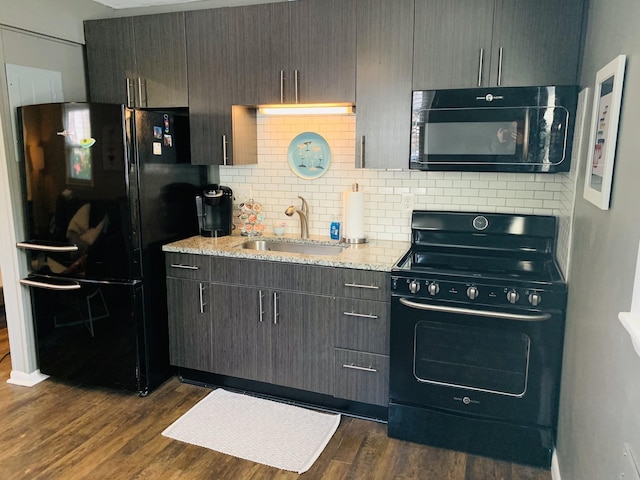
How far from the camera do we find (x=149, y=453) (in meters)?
2.50

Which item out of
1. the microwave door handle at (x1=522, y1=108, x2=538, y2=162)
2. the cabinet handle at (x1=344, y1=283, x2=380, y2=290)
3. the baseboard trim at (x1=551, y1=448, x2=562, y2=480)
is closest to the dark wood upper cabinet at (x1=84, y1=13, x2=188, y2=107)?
the cabinet handle at (x1=344, y1=283, x2=380, y2=290)

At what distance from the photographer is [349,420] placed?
2.82 metres

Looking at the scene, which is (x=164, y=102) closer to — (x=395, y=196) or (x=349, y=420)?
(x=395, y=196)

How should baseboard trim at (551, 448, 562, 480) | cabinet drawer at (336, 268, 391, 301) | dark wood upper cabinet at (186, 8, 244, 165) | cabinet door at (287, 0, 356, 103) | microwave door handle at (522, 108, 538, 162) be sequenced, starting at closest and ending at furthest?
baseboard trim at (551, 448, 562, 480) < microwave door handle at (522, 108, 538, 162) < cabinet drawer at (336, 268, 391, 301) < cabinet door at (287, 0, 356, 103) < dark wood upper cabinet at (186, 8, 244, 165)

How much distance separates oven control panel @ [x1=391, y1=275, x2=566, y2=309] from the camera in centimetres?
228

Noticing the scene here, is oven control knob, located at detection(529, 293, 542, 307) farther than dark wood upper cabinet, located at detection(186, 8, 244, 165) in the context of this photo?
No

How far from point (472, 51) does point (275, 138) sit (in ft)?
4.54

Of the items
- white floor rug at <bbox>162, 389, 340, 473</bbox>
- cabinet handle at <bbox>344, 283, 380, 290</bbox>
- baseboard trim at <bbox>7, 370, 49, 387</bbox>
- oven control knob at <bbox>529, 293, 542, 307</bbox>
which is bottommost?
white floor rug at <bbox>162, 389, 340, 473</bbox>

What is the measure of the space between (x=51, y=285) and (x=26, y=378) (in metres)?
0.67

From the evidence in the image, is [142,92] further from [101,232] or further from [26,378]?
[26,378]

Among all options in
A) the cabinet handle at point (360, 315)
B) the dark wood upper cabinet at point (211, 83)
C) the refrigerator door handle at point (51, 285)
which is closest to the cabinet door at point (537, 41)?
the cabinet handle at point (360, 315)

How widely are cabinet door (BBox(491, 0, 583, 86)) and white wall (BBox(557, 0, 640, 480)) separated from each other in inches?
8.4

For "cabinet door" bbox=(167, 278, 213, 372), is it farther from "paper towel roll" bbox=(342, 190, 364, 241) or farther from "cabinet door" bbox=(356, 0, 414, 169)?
"cabinet door" bbox=(356, 0, 414, 169)

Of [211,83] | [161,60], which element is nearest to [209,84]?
[211,83]
